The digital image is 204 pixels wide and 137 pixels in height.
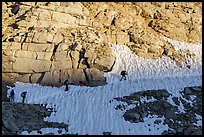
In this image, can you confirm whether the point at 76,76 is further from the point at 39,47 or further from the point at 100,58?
the point at 39,47

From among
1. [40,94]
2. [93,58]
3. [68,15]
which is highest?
[68,15]

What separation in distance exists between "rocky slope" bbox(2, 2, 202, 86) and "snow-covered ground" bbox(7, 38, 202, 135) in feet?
3.65

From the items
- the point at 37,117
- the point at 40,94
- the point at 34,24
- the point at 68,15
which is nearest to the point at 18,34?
the point at 34,24

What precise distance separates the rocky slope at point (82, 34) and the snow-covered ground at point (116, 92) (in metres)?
1.11

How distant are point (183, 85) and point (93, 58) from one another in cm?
806

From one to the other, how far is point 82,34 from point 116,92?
350 inches

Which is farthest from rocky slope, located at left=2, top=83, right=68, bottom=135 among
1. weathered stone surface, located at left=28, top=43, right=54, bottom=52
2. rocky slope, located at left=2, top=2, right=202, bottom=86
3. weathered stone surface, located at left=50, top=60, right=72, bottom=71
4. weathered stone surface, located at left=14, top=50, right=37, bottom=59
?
weathered stone surface, located at left=28, top=43, right=54, bottom=52

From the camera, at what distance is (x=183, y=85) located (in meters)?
31.3

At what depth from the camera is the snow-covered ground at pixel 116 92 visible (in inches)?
958

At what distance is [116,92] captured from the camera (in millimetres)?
30047

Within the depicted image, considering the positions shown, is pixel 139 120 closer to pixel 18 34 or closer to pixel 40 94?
pixel 40 94

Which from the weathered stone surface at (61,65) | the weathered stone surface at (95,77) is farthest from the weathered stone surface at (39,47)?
the weathered stone surface at (95,77)

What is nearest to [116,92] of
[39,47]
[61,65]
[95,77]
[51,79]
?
[95,77]

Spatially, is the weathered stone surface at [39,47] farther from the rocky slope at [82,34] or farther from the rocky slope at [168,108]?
the rocky slope at [168,108]
